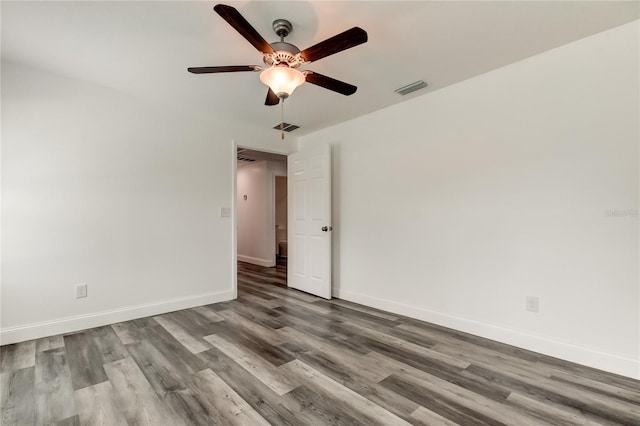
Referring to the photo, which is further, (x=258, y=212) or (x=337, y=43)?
(x=258, y=212)

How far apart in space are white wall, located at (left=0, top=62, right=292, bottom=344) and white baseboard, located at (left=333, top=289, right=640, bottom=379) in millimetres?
2387

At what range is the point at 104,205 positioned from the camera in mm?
3076

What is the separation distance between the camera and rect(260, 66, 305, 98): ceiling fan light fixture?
76.3 inches

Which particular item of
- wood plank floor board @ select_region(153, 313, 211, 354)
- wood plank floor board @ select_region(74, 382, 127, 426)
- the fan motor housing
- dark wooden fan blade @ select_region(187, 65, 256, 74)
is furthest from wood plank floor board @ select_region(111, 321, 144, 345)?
the fan motor housing

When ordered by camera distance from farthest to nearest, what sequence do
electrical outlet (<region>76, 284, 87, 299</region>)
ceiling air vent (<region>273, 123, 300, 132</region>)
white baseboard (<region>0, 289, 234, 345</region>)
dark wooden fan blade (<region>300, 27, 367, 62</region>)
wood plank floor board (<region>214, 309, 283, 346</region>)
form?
1. ceiling air vent (<region>273, 123, 300, 132</region>)
2. electrical outlet (<region>76, 284, 87, 299</region>)
3. wood plank floor board (<region>214, 309, 283, 346</region>)
4. white baseboard (<region>0, 289, 234, 345</region>)
5. dark wooden fan blade (<region>300, 27, 367, 62</region>)

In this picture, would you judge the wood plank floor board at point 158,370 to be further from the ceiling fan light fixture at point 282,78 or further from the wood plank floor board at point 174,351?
the ceiling fan light fixture at point 282,78

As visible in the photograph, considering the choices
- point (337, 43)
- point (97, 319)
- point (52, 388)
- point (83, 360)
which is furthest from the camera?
point (97, 319)

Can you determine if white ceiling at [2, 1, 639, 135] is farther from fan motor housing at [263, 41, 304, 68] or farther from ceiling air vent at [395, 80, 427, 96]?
fan motor housing at [263, 41, 304, 68]

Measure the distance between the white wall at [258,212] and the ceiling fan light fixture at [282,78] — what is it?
184 inches

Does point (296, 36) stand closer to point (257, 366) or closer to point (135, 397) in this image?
point (257, 366)

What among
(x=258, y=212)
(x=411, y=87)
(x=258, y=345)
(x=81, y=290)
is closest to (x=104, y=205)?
(x=81, y=290)

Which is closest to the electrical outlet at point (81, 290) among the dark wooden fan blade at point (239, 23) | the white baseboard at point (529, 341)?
the dark wooden fan blade at point (239, 23)

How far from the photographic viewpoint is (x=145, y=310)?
10.8ft

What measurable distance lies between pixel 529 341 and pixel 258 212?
216 inches
